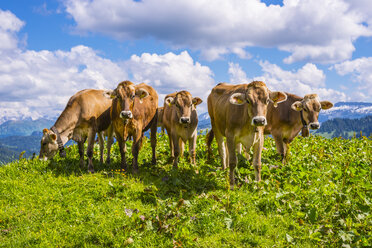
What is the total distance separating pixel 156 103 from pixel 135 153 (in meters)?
2.67

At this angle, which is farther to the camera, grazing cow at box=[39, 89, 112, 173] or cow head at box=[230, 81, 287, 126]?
grazing cow at box=[39, 89, 112, 173]

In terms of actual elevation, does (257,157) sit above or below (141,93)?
below

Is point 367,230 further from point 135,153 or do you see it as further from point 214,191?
point 135,153

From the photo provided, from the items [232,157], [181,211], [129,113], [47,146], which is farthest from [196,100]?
[47,146]

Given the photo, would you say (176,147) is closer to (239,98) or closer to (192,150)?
(192,150)

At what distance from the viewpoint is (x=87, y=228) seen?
19.5 feet

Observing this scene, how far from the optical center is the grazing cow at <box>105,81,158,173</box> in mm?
9797

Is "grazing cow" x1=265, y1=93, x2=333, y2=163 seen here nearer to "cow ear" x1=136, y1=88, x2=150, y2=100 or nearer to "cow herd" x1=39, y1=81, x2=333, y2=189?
"cow herd" x1=39, y1=81, x2=333, y2=189

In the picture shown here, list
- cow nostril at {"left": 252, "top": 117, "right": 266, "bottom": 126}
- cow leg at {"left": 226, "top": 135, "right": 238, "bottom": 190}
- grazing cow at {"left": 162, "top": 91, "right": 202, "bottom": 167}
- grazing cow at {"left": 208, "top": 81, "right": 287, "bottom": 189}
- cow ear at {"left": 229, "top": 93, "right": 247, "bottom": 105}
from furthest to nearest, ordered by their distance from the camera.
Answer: grazing cow at {"left": 162, "top": 91, "right": 202, "bottom": 167} < cow leg at {"left": 226, "top": 135, "right": 238, "bottom": 190} < cow ear at {"left": 229, "top": 93, "right": 247, "bottom": 105} < grazing cow at {"left": 208, "top": 81, "right": 287, "bottom": 189} < cow nostril at {"left": 252, "top": 117, "right": 266, "bottom": 126}

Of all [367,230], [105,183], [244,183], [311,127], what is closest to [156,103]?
[105,183]

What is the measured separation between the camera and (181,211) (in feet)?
20.8

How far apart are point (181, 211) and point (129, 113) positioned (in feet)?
13.6

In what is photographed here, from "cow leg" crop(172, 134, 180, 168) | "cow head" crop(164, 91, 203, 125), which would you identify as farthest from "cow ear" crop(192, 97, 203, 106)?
"cow leg" crop(172, 134, 180, 168)

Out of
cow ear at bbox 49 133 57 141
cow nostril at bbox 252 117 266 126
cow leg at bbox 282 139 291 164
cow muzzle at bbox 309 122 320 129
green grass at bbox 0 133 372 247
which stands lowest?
green grass at bbox 0 133 372 247
